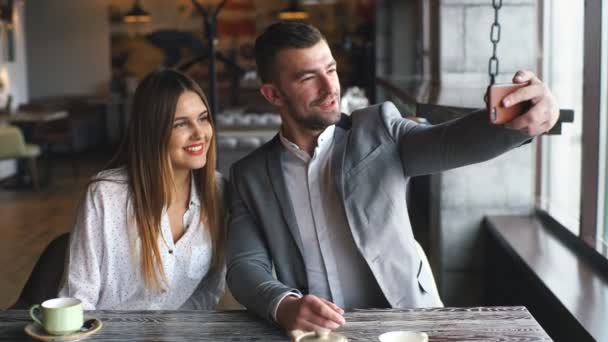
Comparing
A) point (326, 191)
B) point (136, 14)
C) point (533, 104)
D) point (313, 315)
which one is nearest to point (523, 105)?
point (533, 104)

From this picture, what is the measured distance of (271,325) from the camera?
6.76ft

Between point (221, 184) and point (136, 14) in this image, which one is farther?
point (136, 14)

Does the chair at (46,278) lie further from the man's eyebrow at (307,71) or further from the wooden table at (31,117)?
the wooden table at (31,117)

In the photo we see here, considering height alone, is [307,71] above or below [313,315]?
above

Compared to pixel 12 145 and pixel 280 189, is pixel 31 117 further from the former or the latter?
pixel 280 189

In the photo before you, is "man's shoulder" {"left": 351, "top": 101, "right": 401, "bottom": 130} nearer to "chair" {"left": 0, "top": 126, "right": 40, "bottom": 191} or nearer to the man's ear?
the man's ear

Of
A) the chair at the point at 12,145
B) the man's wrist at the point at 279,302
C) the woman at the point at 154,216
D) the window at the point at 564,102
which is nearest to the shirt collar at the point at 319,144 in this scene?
the woman at the point at 154,216

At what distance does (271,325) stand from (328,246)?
1.15 feet

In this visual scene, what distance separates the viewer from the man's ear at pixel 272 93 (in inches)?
93.1

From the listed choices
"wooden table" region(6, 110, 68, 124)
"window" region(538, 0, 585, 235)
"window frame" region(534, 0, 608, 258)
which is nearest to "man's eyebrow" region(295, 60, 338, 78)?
"window frame" region(534, 0, 608, 258)

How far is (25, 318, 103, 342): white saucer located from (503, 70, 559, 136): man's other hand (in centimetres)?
107

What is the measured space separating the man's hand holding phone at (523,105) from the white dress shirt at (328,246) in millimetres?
699

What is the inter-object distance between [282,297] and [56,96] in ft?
41.4

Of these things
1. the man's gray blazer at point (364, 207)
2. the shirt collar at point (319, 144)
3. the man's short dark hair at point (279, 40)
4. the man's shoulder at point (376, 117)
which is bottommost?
the man's gray blazer at point (364, 207)
